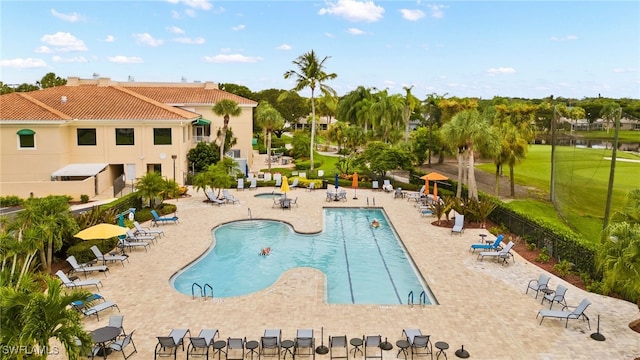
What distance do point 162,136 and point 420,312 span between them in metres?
28.3

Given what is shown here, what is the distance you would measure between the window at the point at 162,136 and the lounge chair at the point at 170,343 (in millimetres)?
26958

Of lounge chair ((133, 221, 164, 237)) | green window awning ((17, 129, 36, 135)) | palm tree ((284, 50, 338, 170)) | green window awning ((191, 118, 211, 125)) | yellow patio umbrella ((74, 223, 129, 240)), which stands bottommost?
lounge chair ((133, 221, 164, 237))

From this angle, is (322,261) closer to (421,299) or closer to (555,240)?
(421,299)

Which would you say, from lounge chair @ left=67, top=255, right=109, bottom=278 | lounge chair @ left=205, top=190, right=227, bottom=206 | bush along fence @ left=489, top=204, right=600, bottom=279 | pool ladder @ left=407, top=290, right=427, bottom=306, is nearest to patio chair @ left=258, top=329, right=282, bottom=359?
pool ladder @ left=407, top=290, right=427, bottom=306

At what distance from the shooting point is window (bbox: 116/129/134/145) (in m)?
36.5

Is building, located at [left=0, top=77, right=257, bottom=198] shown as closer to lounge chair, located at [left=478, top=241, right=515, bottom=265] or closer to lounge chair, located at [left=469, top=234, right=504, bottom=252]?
lounge chair, located at [left=469, top=234, right=504, bottom=252]

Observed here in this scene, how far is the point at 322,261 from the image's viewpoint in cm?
2059

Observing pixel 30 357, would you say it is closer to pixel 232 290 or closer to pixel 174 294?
pixel 174 294

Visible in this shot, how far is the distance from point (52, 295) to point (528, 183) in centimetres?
3950

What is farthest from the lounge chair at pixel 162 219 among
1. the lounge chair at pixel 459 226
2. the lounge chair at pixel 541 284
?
the lounge chair at pixel 541 284

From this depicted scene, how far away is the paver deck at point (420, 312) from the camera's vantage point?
12.6 metres

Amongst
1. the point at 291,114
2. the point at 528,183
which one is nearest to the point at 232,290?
the point at 528,183

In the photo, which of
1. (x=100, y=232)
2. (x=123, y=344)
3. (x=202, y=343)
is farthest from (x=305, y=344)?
(x=100, y=232)

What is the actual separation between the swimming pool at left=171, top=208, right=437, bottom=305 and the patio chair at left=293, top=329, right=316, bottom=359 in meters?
3.93
